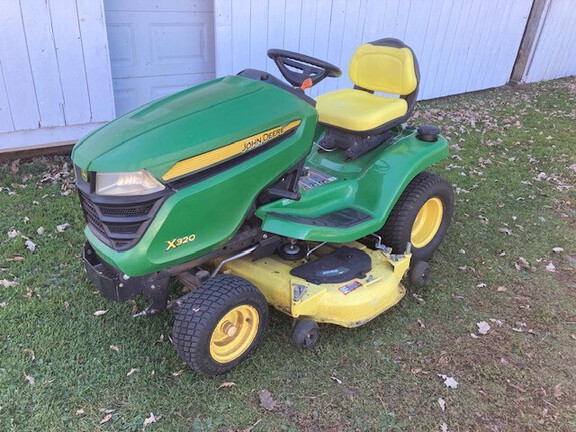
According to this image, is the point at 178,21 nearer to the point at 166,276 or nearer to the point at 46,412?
the point at 166,276

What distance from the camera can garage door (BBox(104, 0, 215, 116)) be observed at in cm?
471

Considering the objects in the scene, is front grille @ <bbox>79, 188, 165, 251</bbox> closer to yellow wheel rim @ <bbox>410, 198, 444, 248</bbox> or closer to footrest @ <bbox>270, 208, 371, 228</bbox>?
footrest @ <bbox>270, 208, 371, 228</bbox>

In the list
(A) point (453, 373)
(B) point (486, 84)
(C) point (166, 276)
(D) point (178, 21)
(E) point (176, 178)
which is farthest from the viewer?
(B) point (486, 84)

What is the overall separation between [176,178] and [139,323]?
104 centimetres

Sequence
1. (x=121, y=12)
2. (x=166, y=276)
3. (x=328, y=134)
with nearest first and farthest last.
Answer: (x=166, y=276), (x=328, y=134), (x=121, y=12)

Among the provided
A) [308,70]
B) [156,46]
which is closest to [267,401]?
[308,70]

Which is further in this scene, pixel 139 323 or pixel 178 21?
pixel 178 21

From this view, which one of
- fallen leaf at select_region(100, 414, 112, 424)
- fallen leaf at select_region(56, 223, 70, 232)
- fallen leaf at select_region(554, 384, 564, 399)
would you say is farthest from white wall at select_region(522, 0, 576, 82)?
fallen leaf at select_region(100, 414, 112, 424)

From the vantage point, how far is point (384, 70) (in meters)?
3.43

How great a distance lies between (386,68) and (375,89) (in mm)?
166

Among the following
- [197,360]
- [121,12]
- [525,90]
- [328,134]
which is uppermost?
[121,12]

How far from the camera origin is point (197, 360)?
2.33 m

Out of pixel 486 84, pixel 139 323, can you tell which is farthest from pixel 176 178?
pixel 486 84

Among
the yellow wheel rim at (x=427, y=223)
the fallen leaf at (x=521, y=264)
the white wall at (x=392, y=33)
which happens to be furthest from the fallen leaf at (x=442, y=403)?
the white wall at (x=392, y=33)
